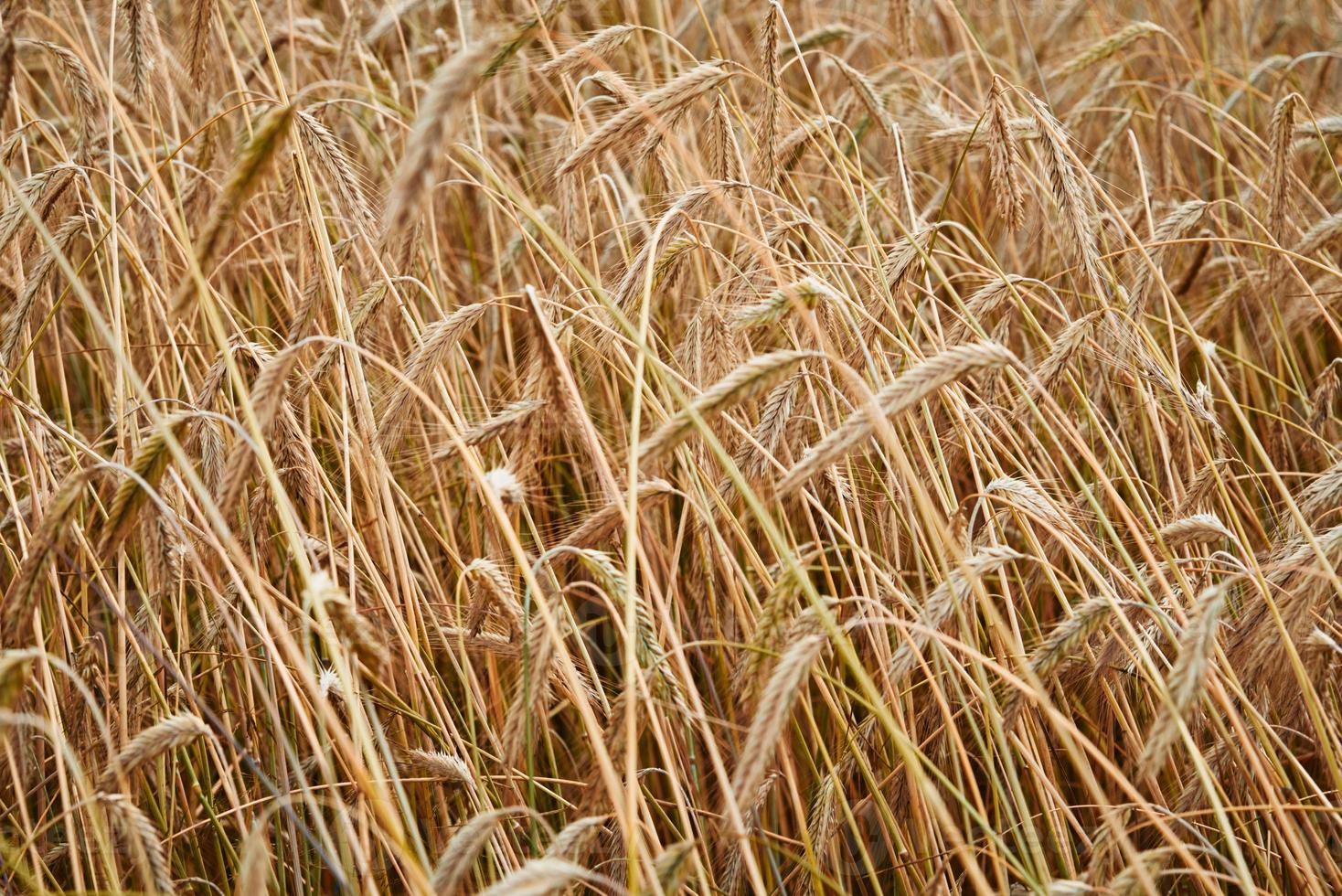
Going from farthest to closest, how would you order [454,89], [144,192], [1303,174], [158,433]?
[1303,174], [144,192], [158,433], [454,89]

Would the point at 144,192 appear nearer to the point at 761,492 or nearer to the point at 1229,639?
the point at 761,492

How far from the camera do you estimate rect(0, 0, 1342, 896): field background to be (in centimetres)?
139

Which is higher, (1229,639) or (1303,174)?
(1303,174)

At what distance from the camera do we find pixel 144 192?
2.30 m

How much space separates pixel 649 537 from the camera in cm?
211

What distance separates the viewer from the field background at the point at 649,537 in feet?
4.55

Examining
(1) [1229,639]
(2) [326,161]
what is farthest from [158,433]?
(1) [1229,639]

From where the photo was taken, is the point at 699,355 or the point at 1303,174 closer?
the point at 699,355

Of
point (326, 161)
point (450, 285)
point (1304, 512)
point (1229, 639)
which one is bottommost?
point (1229, 639)

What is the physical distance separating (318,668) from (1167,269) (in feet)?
8.71

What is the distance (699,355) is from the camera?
194 centimetres

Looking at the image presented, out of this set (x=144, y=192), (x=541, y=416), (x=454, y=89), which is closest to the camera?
(x=454, y=89)

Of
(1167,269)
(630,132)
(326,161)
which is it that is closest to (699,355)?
(630,132)

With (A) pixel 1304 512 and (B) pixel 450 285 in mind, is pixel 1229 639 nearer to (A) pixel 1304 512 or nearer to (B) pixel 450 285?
(A) pixel 1304 512
